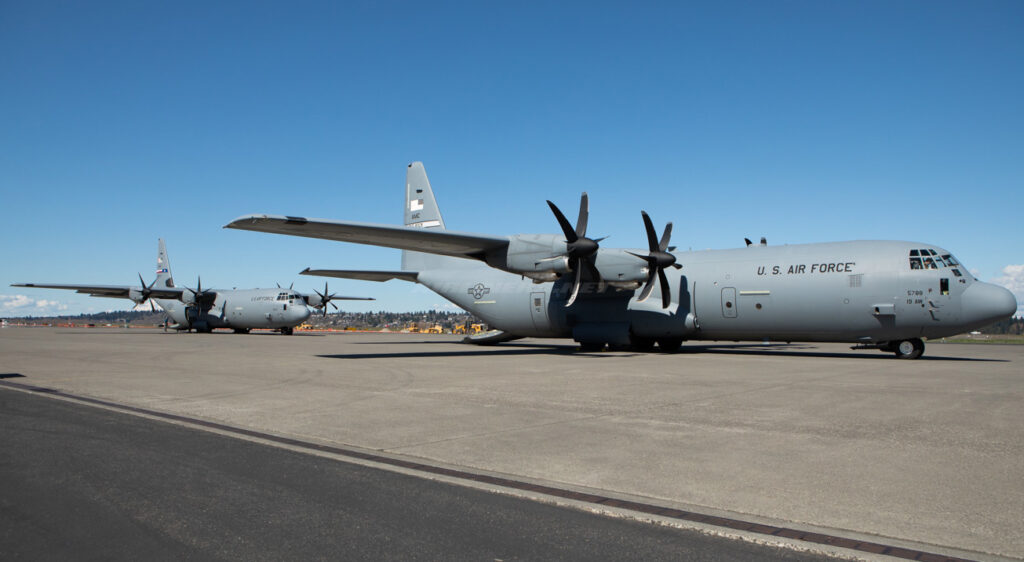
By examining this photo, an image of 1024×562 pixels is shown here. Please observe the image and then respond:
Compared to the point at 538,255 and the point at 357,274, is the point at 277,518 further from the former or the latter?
the point at 357,274

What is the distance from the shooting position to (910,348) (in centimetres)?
2064

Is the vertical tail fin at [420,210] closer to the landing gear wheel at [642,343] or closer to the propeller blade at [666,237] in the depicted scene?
the landing gear wheel at [642,343]

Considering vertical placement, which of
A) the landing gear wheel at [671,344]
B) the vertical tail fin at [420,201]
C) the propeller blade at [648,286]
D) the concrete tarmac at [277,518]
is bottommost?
the concrete tarmac at [277,518]

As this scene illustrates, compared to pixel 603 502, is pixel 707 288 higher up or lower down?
higher up

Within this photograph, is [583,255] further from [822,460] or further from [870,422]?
[822,460]

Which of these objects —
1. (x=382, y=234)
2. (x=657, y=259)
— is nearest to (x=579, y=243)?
(x=657, y=259)

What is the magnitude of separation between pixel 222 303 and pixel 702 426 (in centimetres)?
4852

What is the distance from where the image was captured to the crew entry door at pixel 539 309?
2677 centimetres

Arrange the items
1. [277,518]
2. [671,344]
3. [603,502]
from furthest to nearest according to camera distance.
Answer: [671,344], [603,502], [277,518]


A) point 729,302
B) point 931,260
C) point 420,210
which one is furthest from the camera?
point 420,210

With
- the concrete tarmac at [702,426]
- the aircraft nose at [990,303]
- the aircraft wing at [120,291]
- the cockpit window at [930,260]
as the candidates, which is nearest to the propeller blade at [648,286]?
the concrete tarmac at [702,426]

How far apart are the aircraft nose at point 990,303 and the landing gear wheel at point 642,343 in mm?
10324

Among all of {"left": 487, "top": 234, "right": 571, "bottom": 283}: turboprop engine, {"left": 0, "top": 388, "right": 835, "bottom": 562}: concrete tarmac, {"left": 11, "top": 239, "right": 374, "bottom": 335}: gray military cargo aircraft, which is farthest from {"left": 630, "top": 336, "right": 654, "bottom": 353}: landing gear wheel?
{"left": 11, "top": 239, "right": 374, "bottom": 335}: gray military cargo aircraft

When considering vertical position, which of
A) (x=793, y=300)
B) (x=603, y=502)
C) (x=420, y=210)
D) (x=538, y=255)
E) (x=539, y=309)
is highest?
(x=420, y=210)
